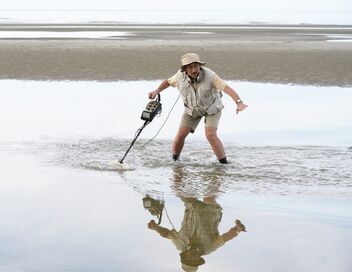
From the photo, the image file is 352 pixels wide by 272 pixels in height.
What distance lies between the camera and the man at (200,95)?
905 centimetres

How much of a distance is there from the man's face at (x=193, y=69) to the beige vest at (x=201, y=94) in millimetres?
232

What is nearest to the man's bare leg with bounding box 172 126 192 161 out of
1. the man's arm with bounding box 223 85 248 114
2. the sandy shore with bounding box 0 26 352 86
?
the man's arm with bounding box 223 85 248 114

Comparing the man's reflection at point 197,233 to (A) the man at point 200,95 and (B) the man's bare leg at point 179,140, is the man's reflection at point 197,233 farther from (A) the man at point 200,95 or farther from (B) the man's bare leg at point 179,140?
(B) the man's bare leg at point 179,140

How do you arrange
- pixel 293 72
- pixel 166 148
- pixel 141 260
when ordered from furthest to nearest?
pixel 293 72
pixel 166 148
pixel 141 260

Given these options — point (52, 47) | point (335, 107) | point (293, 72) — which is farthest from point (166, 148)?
point (52, 47)

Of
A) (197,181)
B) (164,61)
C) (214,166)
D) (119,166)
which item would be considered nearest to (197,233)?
(197,181)

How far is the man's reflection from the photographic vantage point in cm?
597

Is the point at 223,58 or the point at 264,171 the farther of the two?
the point at 223,58

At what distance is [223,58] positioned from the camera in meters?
26.4

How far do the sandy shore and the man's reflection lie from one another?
12.9m

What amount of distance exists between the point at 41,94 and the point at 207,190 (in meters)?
9.47

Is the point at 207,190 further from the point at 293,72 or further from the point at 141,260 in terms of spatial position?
the point at 293,72

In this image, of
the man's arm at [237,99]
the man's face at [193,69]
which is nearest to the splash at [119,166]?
the man's face at [193,69]

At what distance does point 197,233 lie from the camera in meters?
Answer: 6.59
